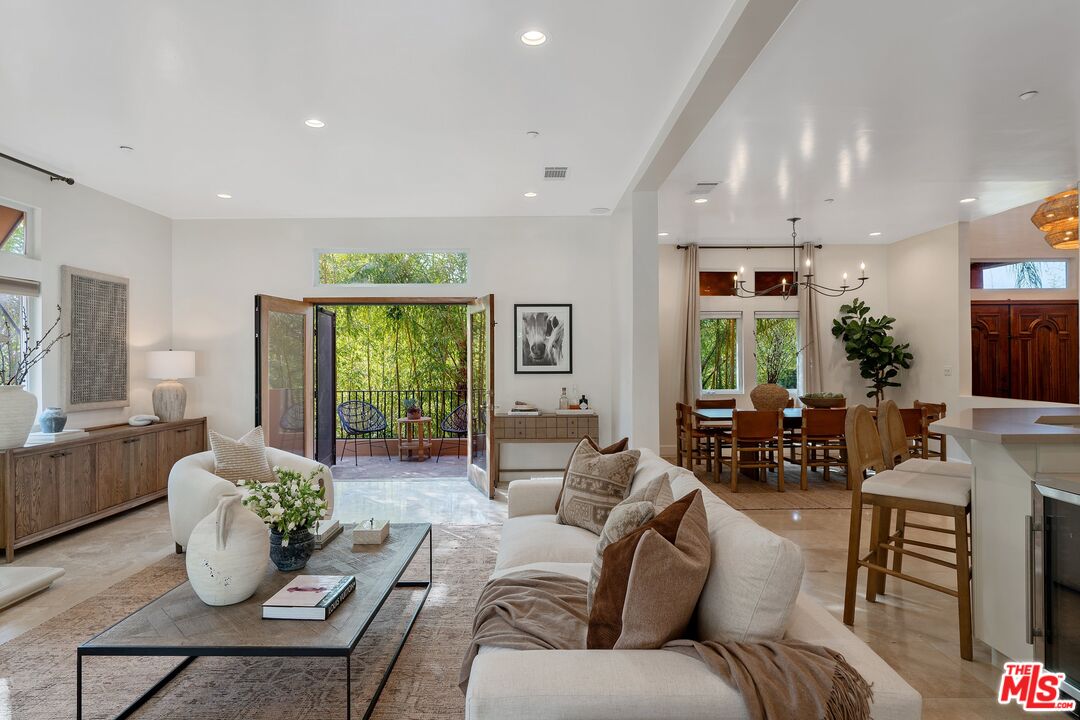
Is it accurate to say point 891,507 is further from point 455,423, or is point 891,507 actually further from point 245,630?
point 455,423

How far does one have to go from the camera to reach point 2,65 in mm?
3135

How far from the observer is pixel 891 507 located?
283 cm

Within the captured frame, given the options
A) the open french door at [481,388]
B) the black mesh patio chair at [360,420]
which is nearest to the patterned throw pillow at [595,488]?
the open french door at [481,388]

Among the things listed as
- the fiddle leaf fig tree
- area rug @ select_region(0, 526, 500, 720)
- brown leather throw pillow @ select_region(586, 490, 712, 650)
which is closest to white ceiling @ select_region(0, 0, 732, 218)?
brown leather throw pillow @ select_region(586, 490, 712, 650)

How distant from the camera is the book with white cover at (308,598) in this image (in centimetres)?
208

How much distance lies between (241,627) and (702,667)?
1.57m

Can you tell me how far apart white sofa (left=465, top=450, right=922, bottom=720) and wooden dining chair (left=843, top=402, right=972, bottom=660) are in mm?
1373

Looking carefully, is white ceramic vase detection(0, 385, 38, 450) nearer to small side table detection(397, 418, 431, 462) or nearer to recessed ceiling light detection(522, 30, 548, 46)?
recessed ceiling light detection(522, 30, 548, 46)

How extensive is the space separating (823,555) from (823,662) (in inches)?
117

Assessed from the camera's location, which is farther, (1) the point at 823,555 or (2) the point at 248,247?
(2) the point at 248,247

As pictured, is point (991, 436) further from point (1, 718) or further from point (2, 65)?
point (2, 65)

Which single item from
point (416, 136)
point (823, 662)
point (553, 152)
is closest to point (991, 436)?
point (823, 662)

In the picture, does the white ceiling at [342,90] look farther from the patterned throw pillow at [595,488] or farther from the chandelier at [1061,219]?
the chandelier at [1061,219]

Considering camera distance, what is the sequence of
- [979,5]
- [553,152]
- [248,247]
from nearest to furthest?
[979,5] → [553,152] → [248,247]
